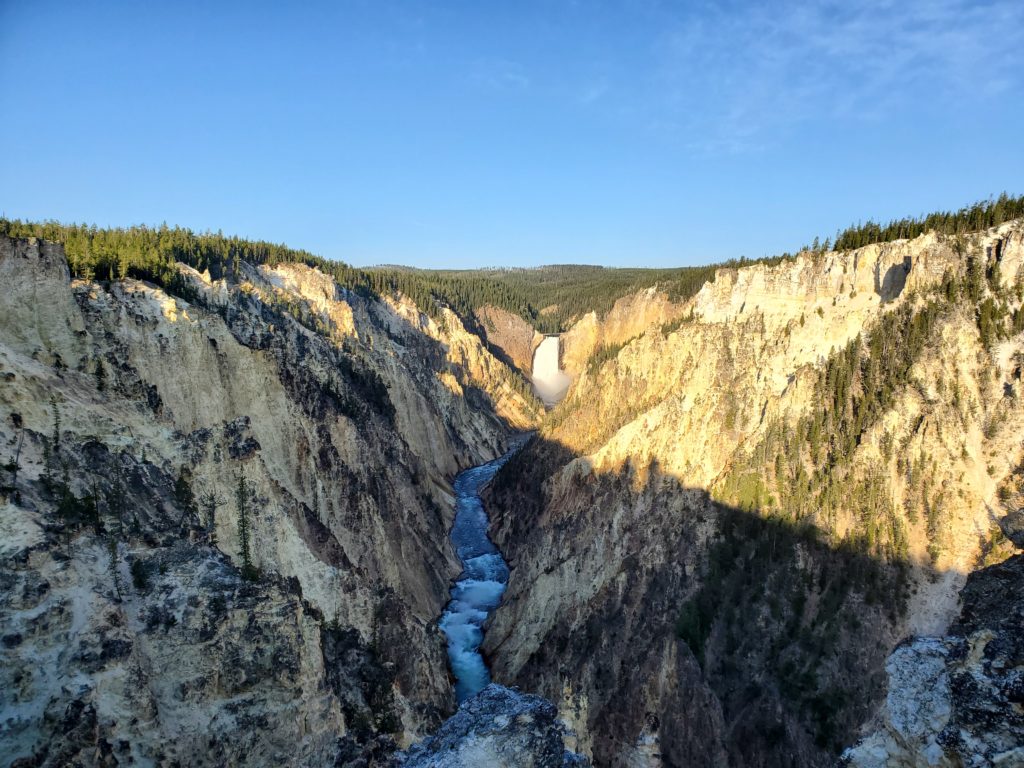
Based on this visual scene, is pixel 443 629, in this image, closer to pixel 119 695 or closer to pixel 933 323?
pixel 119 695

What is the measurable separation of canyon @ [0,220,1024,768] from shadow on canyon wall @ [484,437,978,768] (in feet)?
0.44

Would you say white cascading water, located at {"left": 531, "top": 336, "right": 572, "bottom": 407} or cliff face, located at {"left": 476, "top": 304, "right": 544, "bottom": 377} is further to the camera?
cliff face, located at {"left": 476, "top": 304, "right": 544, "bottom": 377}

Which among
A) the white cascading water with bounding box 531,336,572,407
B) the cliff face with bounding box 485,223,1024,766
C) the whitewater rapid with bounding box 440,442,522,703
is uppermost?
the white cascading water with bounding box 531,336,572,407

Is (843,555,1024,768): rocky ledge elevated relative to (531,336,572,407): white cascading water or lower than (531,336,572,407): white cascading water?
lower

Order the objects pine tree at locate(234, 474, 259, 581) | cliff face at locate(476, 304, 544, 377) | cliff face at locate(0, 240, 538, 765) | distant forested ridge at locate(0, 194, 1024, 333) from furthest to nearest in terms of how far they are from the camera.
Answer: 1. cliff face at locate(476, 304, 544, 377)
2. distant forested ridge at locate(0, 194, 1024, 333)
3. pine tree at locate(234, 474, 259, 581)
4. cliff face at locate(0, 240, 538, 765)

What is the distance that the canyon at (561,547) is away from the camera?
1466 centimetres

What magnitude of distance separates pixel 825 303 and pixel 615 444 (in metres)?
15.4

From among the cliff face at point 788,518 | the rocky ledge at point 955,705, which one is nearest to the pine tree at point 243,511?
the cliff face at point 788,518

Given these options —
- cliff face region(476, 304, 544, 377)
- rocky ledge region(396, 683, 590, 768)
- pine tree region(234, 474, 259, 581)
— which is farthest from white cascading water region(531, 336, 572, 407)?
rocky ledge region(396, 683, 590, 768)

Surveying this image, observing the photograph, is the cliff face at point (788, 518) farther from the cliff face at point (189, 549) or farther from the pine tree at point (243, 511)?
the pine tree at point (243, 511)

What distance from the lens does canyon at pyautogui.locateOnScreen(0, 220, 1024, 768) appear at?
14664 millimetres

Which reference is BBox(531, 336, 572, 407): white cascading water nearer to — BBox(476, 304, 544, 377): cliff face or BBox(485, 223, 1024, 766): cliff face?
BBox(476, 304, 544, 377): cliff face

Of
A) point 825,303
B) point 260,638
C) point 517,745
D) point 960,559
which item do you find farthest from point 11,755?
point 825,303

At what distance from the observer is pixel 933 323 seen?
3103 cm
